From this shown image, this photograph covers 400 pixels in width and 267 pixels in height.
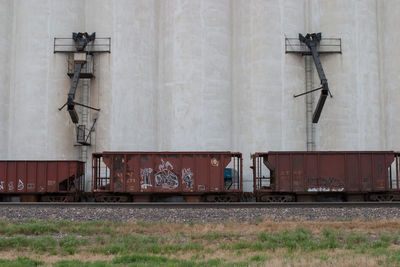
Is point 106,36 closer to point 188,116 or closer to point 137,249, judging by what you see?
point 188,116

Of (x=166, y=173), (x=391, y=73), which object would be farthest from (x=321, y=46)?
(x=166, y=173)

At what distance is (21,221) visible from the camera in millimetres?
16734

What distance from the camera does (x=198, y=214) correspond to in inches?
712

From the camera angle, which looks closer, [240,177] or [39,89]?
[240,177]

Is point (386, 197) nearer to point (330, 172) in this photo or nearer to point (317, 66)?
point (330, 172)

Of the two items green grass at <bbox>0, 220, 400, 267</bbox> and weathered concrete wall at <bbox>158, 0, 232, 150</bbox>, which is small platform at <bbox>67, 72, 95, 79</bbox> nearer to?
weathered concrete wall at <bbox>158, 0, 232, 150</bbox>

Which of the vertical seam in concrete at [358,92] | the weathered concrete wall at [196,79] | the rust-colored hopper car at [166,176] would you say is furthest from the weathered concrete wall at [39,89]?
the vertical seam in concrete at [358,92]

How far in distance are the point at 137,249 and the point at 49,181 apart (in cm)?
1725

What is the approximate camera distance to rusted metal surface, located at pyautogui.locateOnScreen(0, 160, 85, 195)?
2744cm

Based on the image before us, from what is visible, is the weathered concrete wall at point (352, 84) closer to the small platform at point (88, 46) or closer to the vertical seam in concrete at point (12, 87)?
the small platform at point (88, 46)

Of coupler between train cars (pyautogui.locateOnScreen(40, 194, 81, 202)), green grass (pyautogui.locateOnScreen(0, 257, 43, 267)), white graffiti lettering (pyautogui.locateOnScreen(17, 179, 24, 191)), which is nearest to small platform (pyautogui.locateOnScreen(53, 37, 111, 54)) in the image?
white graffiti lettering (pyautogui.locateOnScreen(17, 179, 24, 191))

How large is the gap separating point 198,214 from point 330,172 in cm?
1006

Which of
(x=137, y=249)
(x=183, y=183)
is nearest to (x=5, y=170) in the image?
(x=183, y=183)

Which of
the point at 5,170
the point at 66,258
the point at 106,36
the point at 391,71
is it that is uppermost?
the point at 106,36
